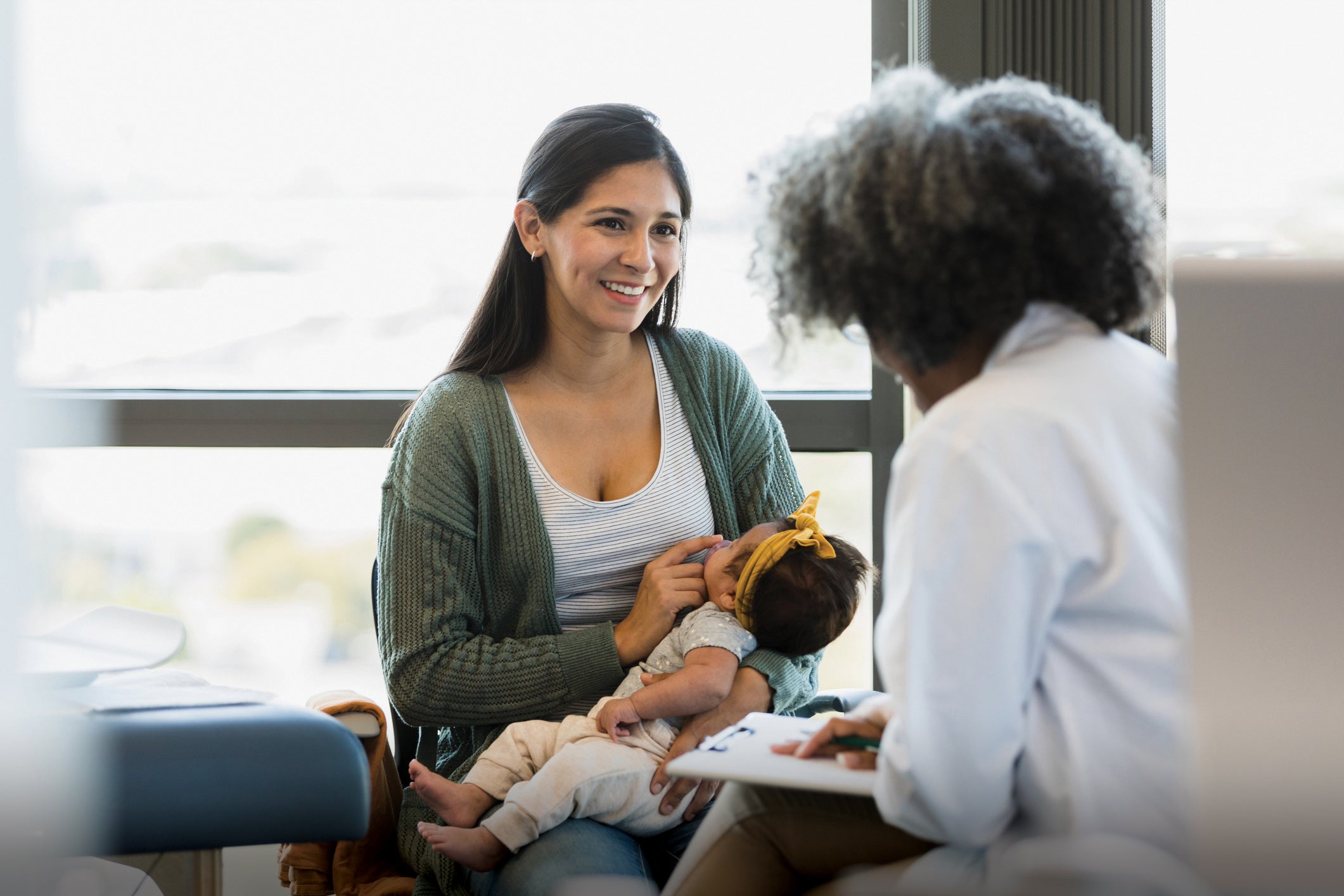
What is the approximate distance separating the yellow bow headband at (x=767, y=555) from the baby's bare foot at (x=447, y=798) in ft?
1.61

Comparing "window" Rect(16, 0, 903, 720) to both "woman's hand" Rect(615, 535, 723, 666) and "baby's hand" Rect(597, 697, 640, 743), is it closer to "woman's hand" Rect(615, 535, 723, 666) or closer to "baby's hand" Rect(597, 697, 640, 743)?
"woman's hand" Rect(615, 535, 723, 666)

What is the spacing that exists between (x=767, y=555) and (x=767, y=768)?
630 mm

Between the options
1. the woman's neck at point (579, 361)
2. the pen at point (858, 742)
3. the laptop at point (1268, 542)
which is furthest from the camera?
the woman's neck at point (579, 361)

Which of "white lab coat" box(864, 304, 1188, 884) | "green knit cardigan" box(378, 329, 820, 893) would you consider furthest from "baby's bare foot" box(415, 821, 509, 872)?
"white lab coat" box(864, 304, 1188, 884)

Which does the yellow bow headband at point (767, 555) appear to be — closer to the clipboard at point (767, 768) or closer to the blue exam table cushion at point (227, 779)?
the clipboard at point (767, 768)

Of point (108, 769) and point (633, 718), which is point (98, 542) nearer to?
point (633, 718)

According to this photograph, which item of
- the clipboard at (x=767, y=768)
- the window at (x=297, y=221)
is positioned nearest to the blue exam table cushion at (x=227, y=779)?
the clipboard at (x=767, y=768)

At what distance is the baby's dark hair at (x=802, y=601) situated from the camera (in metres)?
1.73

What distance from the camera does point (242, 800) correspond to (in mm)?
973

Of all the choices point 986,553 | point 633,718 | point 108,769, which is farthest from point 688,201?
point 108,769

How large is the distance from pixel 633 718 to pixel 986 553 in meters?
0.84

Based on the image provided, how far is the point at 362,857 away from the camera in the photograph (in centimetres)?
183

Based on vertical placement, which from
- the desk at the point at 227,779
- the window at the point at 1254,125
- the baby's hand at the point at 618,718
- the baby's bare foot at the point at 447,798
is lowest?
the baby's bare foot at the point at 447,798

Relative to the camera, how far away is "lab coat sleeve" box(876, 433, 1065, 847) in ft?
2.99
